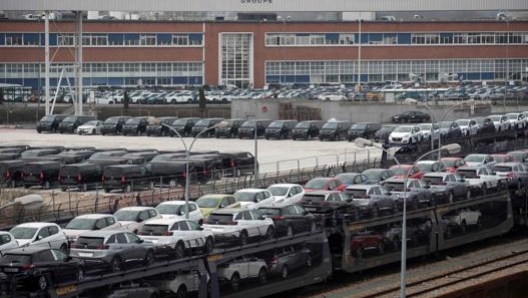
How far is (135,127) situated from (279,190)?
34196 mm

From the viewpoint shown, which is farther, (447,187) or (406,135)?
(406,135)

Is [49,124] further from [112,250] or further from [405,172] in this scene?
[112,250]

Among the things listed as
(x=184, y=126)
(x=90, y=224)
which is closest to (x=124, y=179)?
(x=90, y=224)

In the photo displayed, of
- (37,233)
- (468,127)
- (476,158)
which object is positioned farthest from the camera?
(468,127)

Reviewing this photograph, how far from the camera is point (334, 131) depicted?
238 feet

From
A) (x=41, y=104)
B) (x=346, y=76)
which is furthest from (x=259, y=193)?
(x=346, y=76)

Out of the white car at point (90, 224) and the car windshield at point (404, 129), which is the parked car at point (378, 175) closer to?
the white car at point (90, 224)

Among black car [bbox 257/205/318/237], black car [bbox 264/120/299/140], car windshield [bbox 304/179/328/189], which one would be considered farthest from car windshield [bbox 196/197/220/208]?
black car [bbox 264/120/299/140]

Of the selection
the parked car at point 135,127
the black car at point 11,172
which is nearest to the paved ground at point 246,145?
the parked car at point 135,127

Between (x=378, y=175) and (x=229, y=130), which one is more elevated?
(x=229, y=130)

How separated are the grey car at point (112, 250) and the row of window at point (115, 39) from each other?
72073 millimetres

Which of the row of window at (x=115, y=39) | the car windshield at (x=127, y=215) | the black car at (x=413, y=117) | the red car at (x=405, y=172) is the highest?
the row of window at (x=115, y=39)

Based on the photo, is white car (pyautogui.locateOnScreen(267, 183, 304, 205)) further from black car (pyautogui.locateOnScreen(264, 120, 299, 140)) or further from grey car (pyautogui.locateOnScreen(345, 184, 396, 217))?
black car (pyautogui.locateOnScreen(264, 120, 299, 140))

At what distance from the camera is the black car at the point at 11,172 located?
52094 mm
